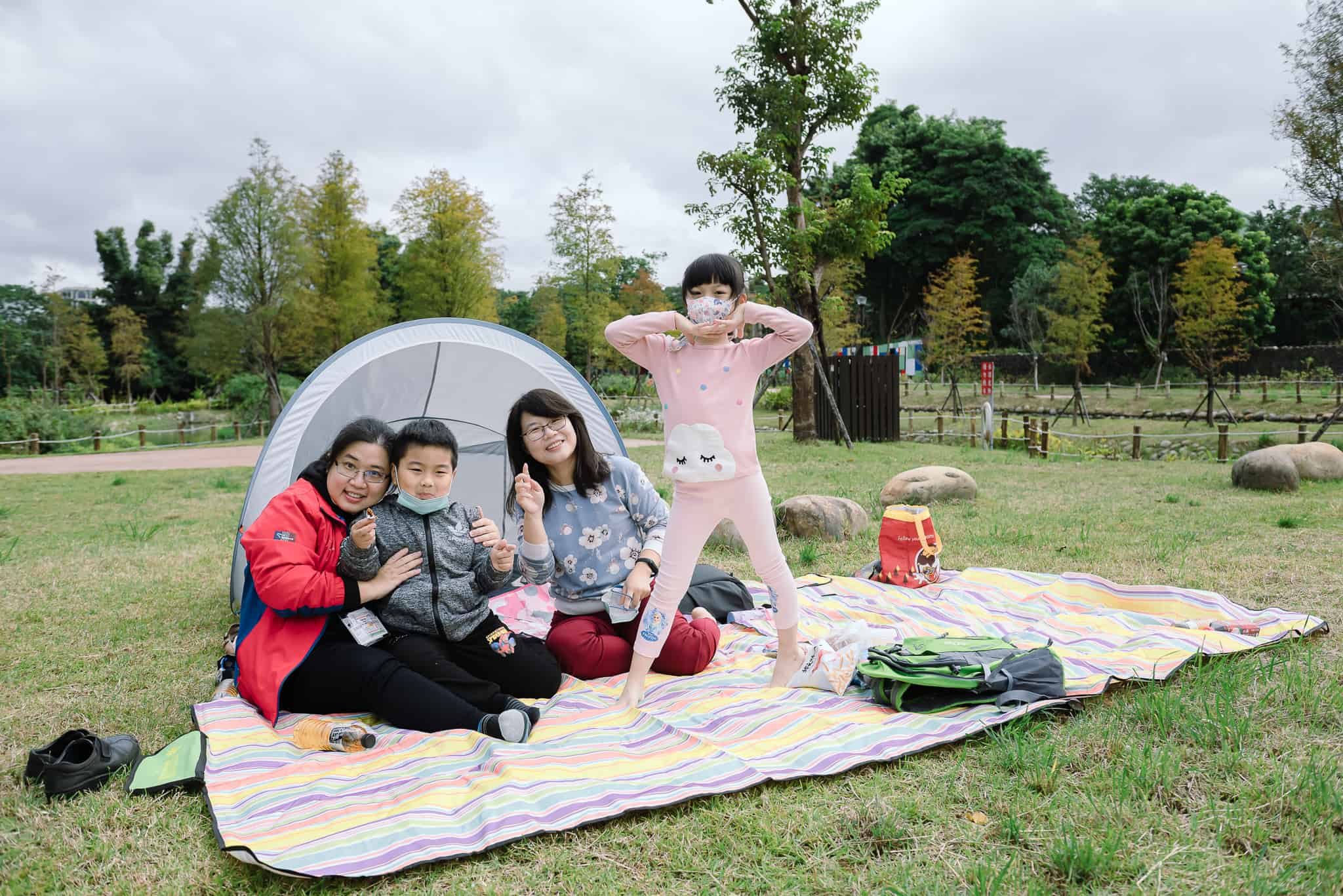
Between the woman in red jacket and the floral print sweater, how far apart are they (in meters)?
0.35

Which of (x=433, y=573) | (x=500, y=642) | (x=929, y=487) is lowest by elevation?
(x=500, y=642)

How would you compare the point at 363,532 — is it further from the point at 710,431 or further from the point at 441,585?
the point at 710,431

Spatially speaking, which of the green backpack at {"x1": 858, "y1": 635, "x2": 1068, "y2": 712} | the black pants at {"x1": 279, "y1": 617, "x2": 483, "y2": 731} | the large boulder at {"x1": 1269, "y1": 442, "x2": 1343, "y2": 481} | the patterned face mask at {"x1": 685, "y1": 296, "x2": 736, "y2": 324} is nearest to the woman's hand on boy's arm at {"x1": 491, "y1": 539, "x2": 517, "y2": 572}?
the black pants at {"x1": 279, "y1": 617, "x2": 483, "y2": 731}

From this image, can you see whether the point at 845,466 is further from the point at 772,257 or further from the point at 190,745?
the point at 190,745

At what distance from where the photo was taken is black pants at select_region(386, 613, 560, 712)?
9.55ft

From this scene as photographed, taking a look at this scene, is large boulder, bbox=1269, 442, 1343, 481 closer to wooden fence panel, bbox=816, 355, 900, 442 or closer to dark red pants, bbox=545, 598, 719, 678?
wooden fence panel, bbox=816, 355, 900, 442

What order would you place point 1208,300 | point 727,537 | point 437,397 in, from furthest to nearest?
point 1208,300 → point 727,537 → point 437,397

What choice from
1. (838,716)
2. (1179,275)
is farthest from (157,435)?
(1179,275)

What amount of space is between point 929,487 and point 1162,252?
2577 cm

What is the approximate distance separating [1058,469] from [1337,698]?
7.94m

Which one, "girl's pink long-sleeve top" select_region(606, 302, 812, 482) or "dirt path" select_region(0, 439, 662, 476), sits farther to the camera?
"dirt path" select_region(0, 439, 662, 476)

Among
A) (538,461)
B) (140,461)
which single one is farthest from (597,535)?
(140,461)

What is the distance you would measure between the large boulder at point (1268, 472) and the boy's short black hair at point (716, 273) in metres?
6.98

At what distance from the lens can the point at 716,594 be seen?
4168mm
